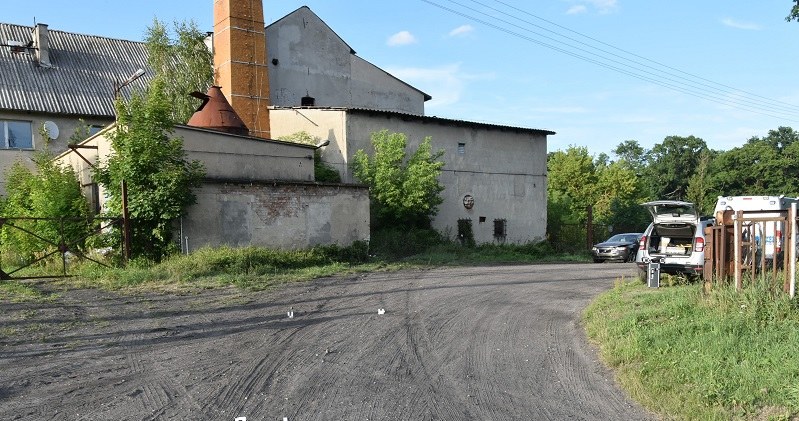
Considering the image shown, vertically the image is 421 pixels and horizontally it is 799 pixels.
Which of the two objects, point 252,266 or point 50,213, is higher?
point 50,213

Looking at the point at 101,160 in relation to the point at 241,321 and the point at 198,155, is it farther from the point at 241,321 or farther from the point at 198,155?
the point at 241,321

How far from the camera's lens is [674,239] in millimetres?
14008

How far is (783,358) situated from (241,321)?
7359 millimetres

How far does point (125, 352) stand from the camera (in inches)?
299

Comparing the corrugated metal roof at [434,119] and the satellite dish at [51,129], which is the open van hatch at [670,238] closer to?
the corrugated metal roof at [434,119]

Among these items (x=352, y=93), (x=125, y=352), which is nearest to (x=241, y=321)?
(x=125, y=352)

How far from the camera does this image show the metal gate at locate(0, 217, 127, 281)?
15.2 metres

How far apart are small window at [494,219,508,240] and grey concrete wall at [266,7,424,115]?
908 cm

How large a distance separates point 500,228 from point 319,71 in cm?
1233

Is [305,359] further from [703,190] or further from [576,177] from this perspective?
[703,190]

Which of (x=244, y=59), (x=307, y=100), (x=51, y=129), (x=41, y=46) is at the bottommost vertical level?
(x=51, y=129)

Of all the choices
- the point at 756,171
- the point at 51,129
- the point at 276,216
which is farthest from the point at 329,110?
the point at 756,171

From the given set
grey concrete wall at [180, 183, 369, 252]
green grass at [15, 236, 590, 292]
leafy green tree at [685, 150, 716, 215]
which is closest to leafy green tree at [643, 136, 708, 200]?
leafy green tree at [685, 150, 716, 215]

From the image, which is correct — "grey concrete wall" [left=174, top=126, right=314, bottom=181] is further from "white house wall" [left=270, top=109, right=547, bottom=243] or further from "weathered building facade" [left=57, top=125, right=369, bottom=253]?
"white house wall" [left=270, top=109, right=547, bottom=243]
